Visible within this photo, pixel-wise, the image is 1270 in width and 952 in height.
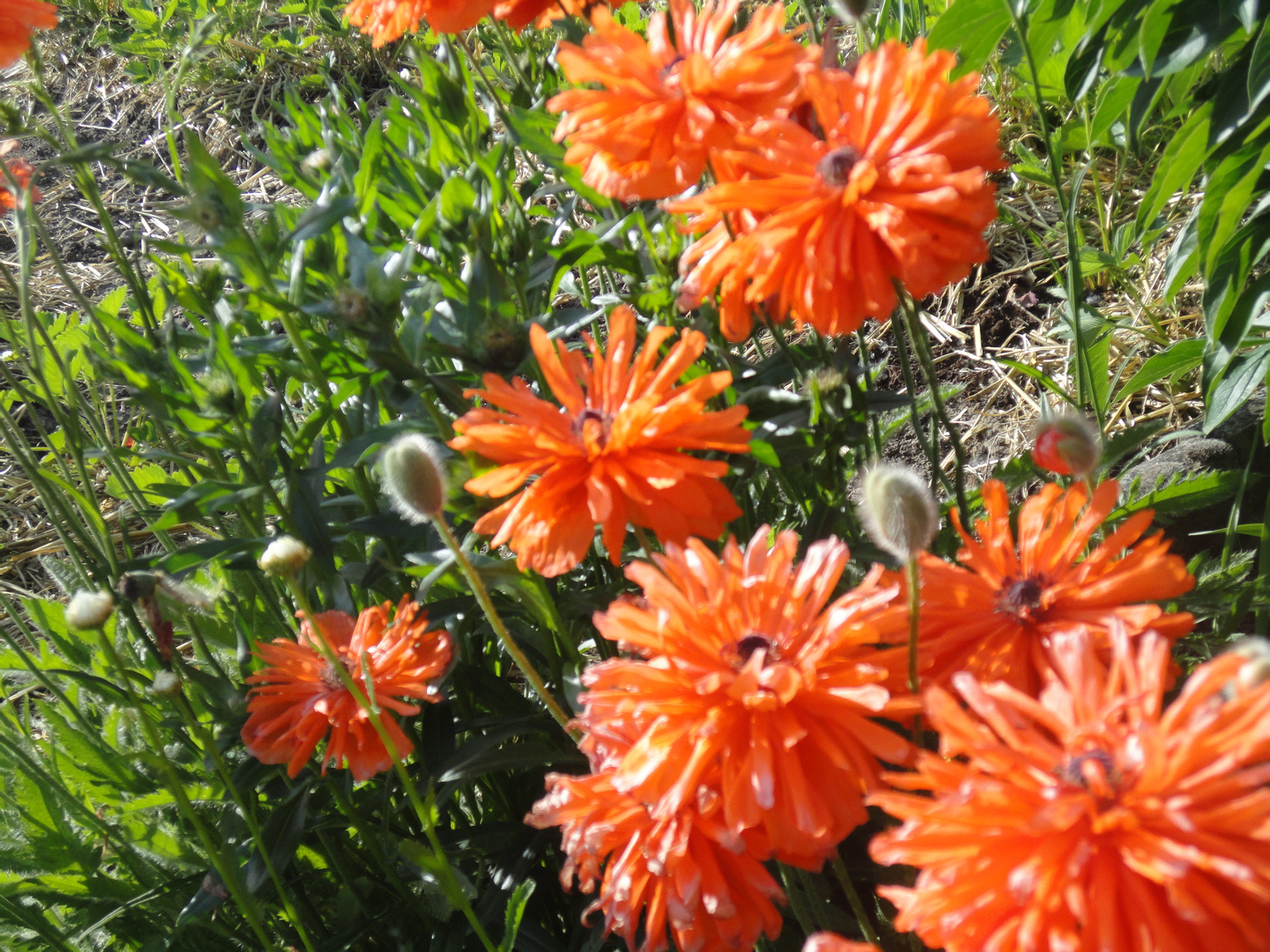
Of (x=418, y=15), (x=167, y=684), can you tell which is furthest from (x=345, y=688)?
(x=418, y=15)

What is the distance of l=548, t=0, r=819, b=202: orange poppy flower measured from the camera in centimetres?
104

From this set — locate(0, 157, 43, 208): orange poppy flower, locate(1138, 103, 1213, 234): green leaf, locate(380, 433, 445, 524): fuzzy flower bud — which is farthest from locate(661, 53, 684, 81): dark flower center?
locate(0, 157, 43, 208): orange poppy flower

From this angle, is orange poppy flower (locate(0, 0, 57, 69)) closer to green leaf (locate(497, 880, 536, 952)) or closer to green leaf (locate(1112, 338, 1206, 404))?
green leaf (locate(497, 880, 536, 952))

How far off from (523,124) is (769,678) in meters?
0.96

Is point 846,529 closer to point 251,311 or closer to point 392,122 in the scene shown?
point 251,311

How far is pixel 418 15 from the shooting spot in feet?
4.88

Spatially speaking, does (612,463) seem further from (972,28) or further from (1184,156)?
(1184,156)

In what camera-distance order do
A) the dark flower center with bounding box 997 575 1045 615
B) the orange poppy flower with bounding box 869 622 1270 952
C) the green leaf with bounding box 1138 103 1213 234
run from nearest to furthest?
the orange poppy flower with bounding box 869 622 1270 952 → the dark flower center with bounding box 997 575 1045 615 → the green leaf with bounding box 1138 103 1213 234

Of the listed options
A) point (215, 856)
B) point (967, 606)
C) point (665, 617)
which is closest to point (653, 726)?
point (665, 617)

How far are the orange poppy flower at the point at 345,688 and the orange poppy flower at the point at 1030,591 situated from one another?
21.0 inches

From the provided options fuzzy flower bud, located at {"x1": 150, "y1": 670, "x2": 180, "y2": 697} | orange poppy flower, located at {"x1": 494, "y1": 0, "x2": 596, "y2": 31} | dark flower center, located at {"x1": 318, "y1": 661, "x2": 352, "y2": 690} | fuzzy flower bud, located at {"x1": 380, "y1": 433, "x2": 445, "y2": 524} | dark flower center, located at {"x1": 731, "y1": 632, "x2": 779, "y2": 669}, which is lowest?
dark flower center, located at {"x1": 731, "y1": 632, "x2": 779, "y2": 669}

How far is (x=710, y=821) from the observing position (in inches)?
29.8

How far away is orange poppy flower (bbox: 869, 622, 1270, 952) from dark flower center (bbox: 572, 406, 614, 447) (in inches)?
17.7

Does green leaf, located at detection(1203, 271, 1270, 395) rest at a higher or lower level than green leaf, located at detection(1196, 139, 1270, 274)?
lower
